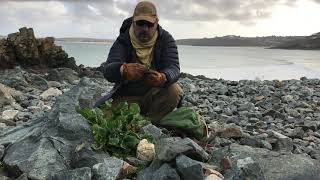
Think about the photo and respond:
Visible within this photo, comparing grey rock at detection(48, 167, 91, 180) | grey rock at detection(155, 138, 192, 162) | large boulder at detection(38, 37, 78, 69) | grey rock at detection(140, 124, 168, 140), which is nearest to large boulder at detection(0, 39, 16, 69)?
large boulder at detection(38, 37, 78, 69)

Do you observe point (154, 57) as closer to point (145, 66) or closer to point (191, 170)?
point (145, 66)

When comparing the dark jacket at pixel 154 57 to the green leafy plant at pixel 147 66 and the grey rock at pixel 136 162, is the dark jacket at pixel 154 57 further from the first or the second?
the grey rock at pixel 136 162

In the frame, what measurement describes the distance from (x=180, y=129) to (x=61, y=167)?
5.96ft

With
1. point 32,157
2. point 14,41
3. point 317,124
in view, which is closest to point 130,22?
point 32,157

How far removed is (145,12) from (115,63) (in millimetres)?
650

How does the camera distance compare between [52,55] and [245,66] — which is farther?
[245,66]

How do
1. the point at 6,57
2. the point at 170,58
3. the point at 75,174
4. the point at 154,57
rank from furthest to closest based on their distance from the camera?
1. the point at 6,57
2. the point at 154,57
3. the point at 170,58
4. the point at 75,174

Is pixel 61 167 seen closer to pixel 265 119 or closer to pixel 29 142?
pixel 29 142

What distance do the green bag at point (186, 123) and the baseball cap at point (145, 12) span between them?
1095mm

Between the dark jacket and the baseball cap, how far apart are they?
0.32 m

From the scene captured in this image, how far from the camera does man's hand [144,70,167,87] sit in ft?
21.1

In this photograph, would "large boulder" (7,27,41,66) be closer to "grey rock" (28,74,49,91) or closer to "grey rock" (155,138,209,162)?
"grey rock" (28,74,49,91)

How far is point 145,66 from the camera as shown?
6555 mm

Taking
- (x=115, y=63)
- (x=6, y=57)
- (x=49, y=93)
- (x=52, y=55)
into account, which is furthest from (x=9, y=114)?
(x=52, y=55)
